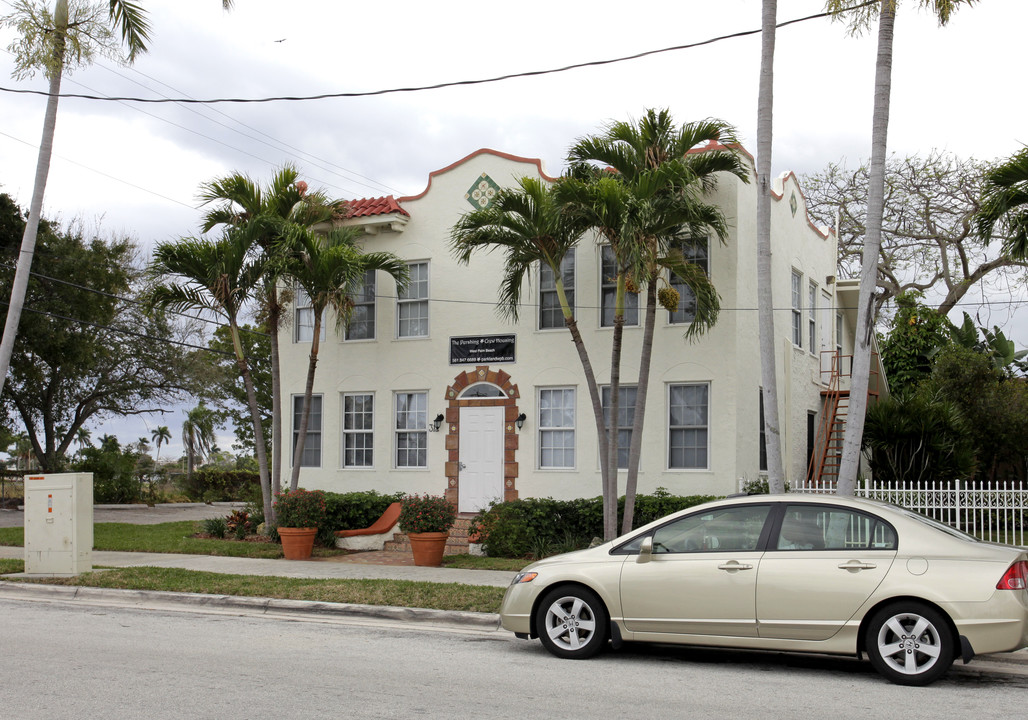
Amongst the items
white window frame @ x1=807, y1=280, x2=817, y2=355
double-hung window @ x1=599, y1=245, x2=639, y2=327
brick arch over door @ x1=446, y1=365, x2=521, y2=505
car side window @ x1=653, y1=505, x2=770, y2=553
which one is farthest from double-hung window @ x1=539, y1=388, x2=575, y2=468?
car side window @ x1=653, y1=505, x2=770, y2=553

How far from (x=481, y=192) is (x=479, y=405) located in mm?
4236

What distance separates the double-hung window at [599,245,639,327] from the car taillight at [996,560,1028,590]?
10.9m

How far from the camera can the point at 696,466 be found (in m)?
17.2

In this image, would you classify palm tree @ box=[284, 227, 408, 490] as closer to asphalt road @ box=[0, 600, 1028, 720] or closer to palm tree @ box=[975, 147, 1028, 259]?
asphalt road @ box=[0, 600, 1028, 720]

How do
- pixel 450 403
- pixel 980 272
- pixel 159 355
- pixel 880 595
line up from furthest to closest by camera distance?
pixel 159 355, pixel 980 272, pixel 450 403, pixel 880 595

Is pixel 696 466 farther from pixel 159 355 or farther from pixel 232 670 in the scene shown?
pixel 159 355

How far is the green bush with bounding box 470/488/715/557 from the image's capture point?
→ 15859 millimetres

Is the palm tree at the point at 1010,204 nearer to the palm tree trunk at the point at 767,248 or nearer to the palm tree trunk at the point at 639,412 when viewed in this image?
the palm tree trunk at the point at 767,248

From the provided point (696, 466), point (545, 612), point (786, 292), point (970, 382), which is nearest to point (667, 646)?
point (545, 612)

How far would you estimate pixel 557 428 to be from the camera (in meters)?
18.3

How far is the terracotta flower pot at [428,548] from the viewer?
15.3m

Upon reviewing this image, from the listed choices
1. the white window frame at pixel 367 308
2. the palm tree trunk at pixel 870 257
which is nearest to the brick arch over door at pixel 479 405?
the white window frame at pixel 367 308

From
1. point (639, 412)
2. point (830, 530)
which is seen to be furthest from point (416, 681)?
point (639, 412)

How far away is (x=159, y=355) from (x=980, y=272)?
2816 centimetres
